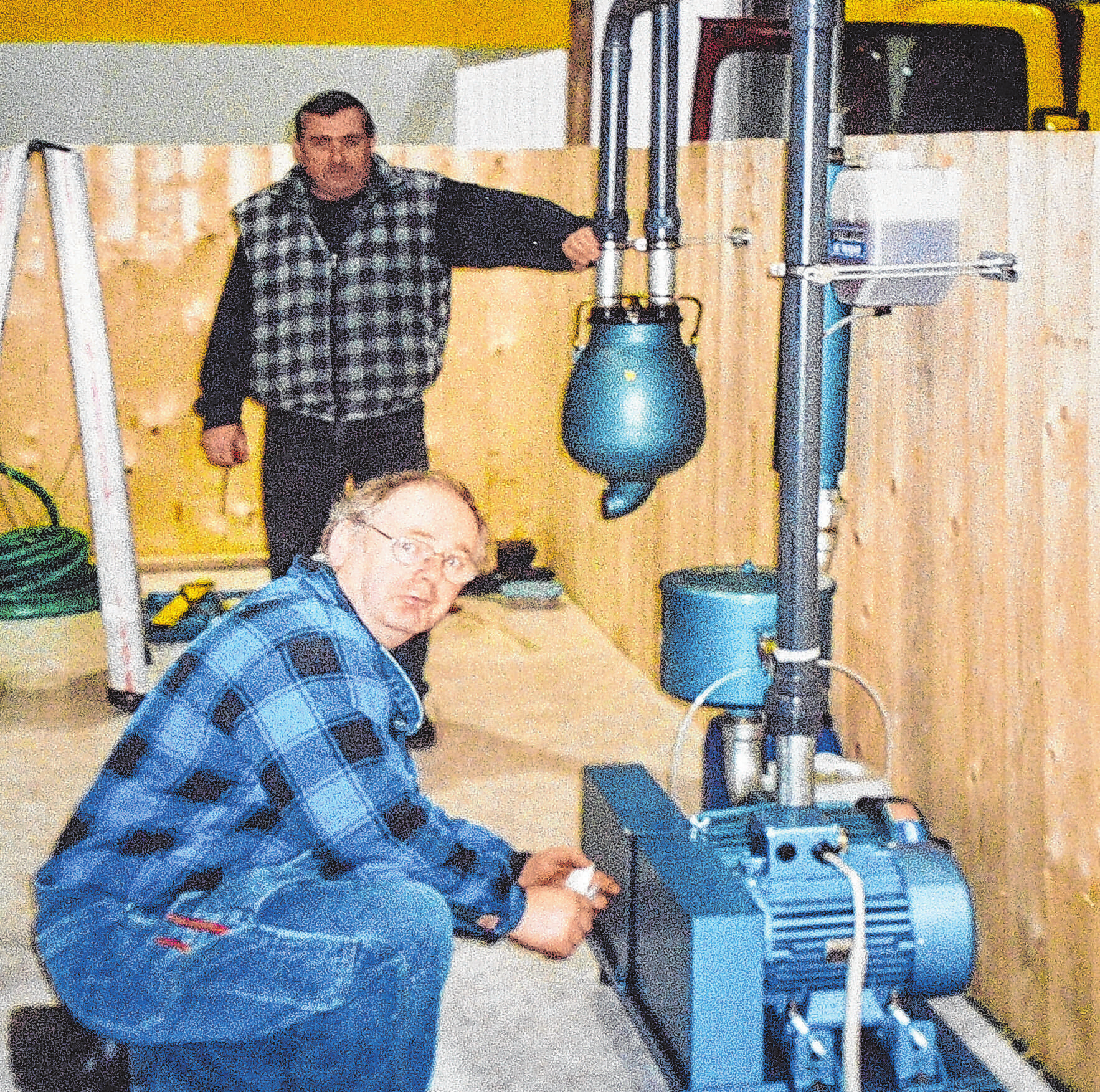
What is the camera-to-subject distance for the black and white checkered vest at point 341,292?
4199 millimetres

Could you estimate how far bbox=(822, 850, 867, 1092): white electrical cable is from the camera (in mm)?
2154

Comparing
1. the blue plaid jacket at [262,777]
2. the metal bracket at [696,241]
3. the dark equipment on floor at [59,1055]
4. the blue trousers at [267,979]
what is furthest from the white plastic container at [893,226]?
the dark equipment on floor at [59,1055]

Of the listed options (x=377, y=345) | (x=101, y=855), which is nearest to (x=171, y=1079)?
(x=101, y=855)

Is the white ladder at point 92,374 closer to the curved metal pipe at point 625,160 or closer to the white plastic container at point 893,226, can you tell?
the curved metal pipe at point 625,160

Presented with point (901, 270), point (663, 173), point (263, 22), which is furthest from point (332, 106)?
point (263, 22)

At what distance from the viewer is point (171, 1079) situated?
2.14 m

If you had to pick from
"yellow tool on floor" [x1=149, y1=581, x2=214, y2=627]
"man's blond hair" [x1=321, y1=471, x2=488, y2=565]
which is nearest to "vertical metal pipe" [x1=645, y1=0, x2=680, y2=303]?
"man's blond hair" [x1=321, y1=471, x2=488, y2=565]

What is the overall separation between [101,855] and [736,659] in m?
1.16

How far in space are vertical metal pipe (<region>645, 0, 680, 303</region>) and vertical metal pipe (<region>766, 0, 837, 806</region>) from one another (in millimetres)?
553

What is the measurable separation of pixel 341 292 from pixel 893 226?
212cm

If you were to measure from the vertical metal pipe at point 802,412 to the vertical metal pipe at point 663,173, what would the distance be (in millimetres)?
553

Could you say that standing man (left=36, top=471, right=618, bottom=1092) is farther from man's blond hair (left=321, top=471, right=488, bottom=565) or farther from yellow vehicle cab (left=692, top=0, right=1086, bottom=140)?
yellow vehicle cab (left=692, top=0, right=1086, bottom=140)

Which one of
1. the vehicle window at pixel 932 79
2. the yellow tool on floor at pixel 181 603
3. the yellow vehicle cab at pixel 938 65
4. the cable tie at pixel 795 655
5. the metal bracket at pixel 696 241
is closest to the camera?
the cable tie at pixel 795 655

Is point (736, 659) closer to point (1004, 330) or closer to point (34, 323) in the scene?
point (1004, 330)
